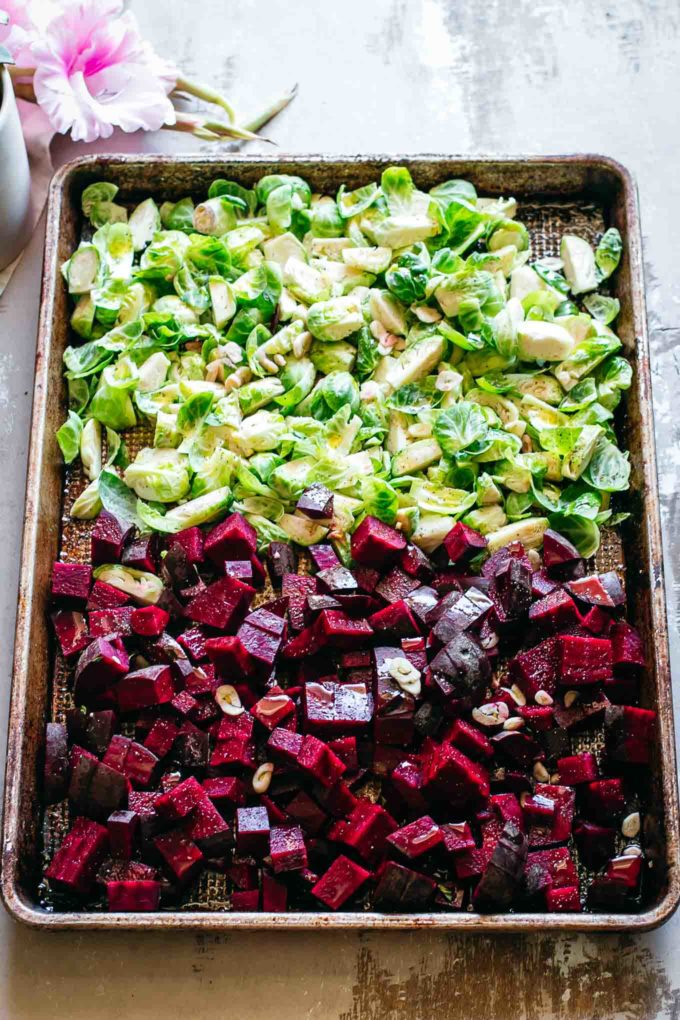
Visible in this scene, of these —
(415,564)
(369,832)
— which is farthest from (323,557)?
(369,832)

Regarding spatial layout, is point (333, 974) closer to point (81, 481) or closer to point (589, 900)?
point (589, 900)

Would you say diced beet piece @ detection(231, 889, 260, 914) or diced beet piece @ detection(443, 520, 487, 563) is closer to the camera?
diced beet piece @ detection(231, 889, 260, 914)

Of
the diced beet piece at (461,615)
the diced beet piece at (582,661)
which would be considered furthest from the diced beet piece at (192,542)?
the diced beet piece at (582,661)

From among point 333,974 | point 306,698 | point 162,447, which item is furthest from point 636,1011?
point 162,447

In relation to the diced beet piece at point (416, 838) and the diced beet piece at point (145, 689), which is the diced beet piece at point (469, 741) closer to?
the diced beet piece at point (416, 838)

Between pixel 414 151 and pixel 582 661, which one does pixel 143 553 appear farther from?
pixel 414 151

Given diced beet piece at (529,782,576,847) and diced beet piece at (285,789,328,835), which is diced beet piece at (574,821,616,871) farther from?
diced beet piece at (285,789,328,835)

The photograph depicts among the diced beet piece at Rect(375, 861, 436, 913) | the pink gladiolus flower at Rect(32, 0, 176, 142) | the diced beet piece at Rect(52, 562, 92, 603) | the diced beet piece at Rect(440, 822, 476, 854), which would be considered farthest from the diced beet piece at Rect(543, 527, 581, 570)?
the pink gladiolus flower at Rect(32, 0, 176, 142)
